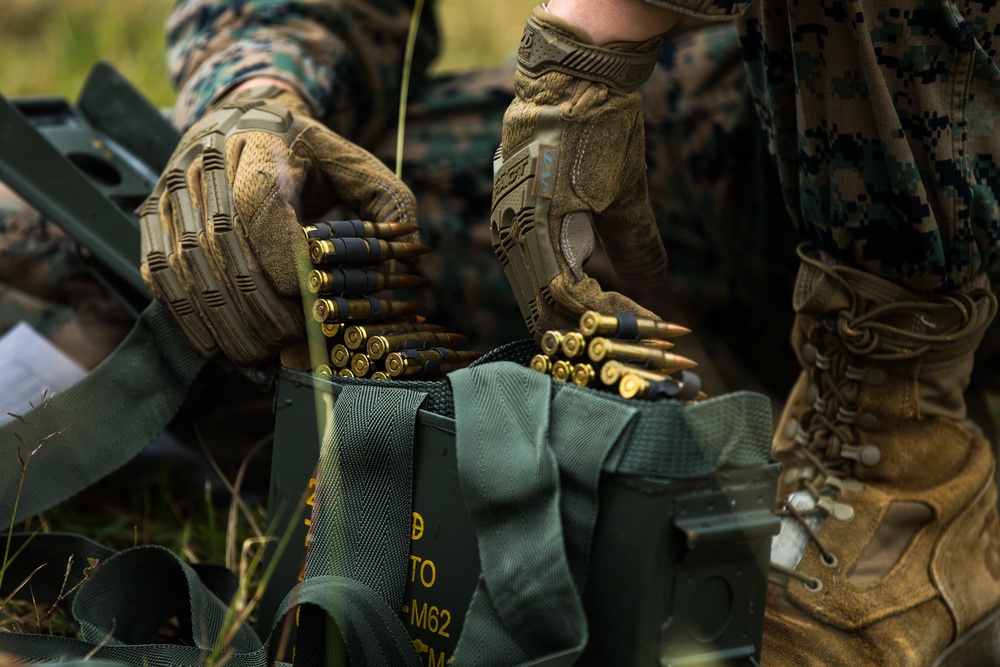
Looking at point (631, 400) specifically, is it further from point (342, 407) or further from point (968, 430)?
point (968, 430)

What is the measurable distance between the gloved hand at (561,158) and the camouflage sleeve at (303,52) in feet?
2.62

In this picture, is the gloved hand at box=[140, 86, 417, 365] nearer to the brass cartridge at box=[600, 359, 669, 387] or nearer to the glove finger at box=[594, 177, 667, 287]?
the glove finger at box=[594, 177, 667, 287]

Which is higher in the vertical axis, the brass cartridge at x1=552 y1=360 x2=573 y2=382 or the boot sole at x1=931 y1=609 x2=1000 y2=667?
the brass cartridge at x1=552 y1=360 x2=573 y2=382

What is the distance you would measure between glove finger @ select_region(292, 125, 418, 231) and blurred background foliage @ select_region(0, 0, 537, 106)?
250cm

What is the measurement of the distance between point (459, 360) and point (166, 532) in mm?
827

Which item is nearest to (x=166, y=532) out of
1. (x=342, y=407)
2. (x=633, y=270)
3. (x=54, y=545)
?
(x=54, y=545)

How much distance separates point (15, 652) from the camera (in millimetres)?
1256

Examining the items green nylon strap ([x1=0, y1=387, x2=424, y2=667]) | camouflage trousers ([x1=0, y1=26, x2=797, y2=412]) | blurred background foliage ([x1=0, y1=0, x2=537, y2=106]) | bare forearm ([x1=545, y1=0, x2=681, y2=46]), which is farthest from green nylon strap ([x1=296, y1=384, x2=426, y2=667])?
blurred background foliage ([x1=0, y1=0, x2=537, y2=106])

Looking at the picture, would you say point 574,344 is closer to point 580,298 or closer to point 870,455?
point 580,298

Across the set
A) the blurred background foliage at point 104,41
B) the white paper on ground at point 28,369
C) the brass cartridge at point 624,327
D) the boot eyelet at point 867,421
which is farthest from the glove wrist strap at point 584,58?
the blurred background foliage at point 104,41

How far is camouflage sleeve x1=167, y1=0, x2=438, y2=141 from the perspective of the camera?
202cm

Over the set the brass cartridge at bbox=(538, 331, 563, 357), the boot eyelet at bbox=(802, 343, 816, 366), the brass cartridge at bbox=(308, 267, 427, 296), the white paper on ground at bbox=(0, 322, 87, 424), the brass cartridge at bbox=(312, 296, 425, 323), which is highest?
the brass cartridge at bbox=(538, 331, 563, 357)

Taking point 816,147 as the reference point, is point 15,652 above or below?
below

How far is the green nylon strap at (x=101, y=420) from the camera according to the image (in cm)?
156
